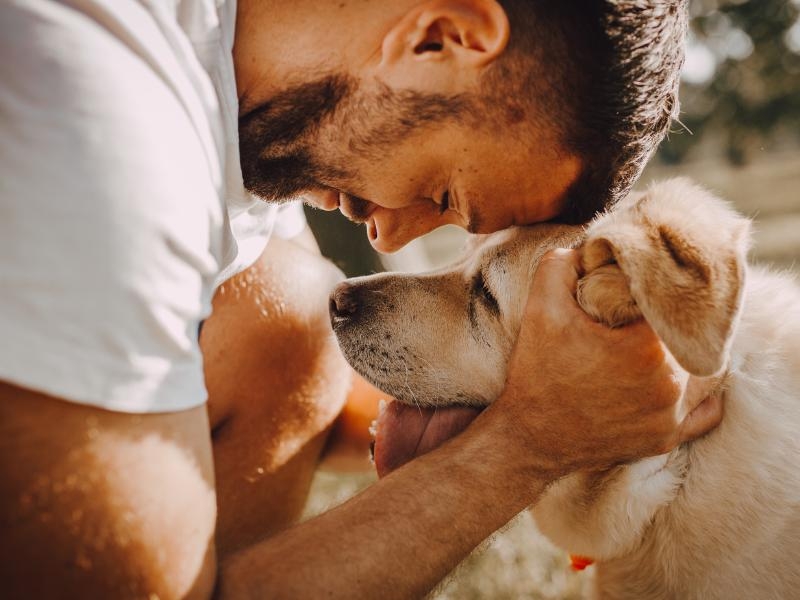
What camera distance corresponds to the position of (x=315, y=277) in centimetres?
301

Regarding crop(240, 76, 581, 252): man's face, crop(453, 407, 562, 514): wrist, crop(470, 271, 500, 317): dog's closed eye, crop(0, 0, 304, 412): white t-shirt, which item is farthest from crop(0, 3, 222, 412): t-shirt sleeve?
crop(470, 271, 500, 317): dog's closed eye

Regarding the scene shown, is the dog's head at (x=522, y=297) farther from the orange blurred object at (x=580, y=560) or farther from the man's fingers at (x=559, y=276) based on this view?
the orange blurred object at (x=580, y=560)

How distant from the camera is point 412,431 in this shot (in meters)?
2.44

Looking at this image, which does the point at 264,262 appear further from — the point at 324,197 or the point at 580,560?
the point at 580,560

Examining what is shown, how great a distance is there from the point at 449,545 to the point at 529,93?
4.16ft

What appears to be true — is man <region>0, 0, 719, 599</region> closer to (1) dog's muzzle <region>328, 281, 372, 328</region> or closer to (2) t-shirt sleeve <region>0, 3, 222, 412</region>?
(2) t-shirt sleeve <region>0, 3, 222, 412</region>

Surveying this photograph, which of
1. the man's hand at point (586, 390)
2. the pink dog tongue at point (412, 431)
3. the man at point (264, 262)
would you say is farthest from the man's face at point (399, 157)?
the pink dog tongue at point (412, 431)

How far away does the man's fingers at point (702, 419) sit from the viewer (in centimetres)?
209

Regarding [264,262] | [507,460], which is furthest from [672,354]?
[264,262]

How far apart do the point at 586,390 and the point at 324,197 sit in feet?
3.59

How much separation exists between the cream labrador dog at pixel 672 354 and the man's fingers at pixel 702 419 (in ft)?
0.11

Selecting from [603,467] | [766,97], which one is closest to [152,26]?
[603,467]

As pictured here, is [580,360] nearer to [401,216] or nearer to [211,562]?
[401,216]

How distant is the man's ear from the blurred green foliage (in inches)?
1255
